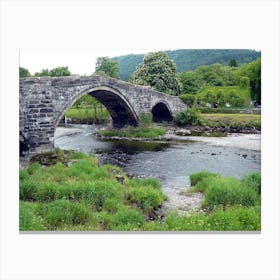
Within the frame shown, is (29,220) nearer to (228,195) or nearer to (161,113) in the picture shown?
(228,195)

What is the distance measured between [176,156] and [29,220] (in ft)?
19.4

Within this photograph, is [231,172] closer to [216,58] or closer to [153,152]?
[216,58]

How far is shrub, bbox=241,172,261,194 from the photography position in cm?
629

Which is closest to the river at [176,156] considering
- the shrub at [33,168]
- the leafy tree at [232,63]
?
the leafy tree at [232,63]

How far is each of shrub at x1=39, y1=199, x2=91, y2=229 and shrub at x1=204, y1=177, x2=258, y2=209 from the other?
2.21 m

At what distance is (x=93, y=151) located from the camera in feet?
37.0

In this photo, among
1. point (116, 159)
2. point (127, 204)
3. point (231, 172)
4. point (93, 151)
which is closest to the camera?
point (127, 204)

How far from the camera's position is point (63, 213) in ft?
18.1

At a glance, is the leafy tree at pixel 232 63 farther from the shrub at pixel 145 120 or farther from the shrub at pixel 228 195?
the shrub at pixel 145 120

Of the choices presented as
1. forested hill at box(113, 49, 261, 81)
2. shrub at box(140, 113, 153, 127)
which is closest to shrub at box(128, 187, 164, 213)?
forested hill at box(113, 49, 261, 81)

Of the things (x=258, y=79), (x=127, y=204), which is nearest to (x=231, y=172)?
(x=258, y=79)

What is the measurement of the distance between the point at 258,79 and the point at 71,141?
7813 mm

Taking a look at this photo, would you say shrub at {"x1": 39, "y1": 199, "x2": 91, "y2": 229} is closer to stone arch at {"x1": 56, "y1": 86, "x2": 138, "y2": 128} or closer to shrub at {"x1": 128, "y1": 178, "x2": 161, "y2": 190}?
shrub at {"x1": 128, "y1": 178, "x2": 161, "y2": 190}

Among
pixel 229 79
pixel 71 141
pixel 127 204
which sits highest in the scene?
pixel 229 79
